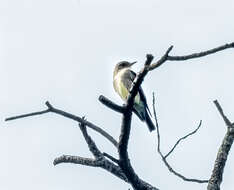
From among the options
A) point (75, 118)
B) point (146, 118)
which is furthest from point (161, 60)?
point (146, 118)

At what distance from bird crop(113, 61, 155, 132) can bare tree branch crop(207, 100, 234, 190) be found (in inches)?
145

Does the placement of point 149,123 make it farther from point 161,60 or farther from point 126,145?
point 161,60

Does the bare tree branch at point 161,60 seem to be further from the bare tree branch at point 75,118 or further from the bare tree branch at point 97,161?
the bare tree branch at point 97,161

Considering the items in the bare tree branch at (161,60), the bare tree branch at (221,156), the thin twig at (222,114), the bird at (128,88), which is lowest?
the bare tree branch at (221,156)

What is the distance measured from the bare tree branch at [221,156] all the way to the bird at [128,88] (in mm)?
3686

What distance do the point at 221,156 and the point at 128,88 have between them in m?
5.25

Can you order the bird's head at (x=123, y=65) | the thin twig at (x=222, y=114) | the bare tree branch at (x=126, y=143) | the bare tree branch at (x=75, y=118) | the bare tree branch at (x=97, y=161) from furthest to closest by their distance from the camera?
the bird's head at (x=123, y=65) → the bare tree branch at (x=97, y=161) → the thin twig at (x=222, y=114) → the bare tree branch at (x=75, y=118) → the bare tree branch at (x=126, y=143)

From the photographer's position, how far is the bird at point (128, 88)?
899cm

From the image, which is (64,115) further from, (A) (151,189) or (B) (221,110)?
(B) (221,110)

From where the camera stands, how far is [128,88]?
31.6 ft

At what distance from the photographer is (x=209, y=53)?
12.9ft

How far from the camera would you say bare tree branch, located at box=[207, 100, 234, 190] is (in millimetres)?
4346

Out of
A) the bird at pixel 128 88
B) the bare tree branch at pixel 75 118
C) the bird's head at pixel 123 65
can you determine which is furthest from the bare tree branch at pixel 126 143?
the bird's head at pixel 123 65

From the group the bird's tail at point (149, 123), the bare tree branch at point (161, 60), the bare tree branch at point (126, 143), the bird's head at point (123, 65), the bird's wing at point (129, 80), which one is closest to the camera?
the bare tree branch at point (161, 60)
